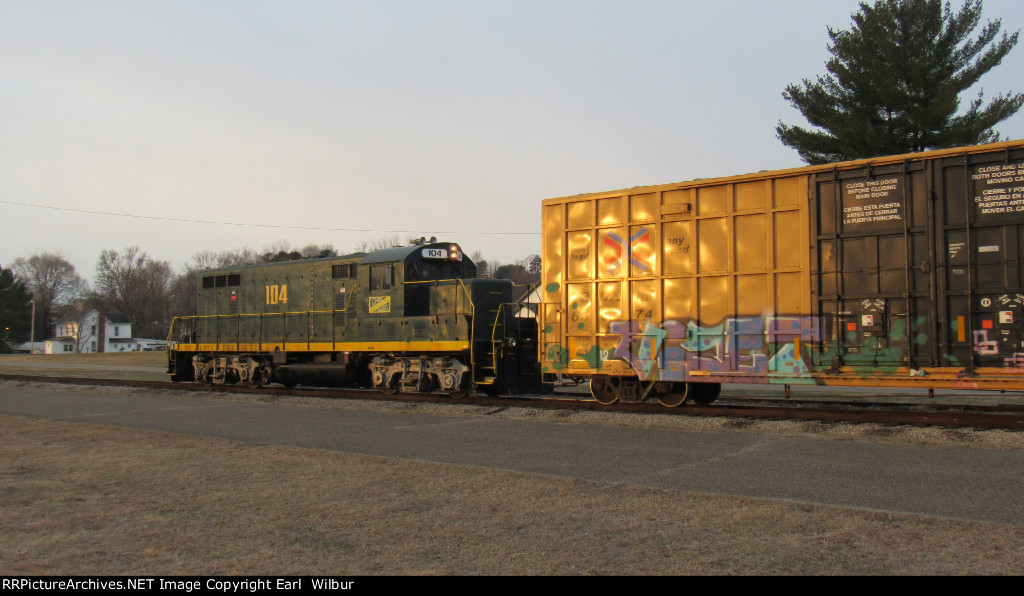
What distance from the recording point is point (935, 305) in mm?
10109

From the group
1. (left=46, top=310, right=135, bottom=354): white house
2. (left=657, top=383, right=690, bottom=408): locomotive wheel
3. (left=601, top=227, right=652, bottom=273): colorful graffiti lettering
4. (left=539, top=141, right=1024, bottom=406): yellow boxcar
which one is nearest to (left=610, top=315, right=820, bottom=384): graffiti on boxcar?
(left=539, top=141, right=1024, bottom=406): yellow boxcar

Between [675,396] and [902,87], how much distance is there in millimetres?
19574

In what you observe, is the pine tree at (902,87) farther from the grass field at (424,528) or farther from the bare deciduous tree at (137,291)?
the bare deciduous tree at (137,291)

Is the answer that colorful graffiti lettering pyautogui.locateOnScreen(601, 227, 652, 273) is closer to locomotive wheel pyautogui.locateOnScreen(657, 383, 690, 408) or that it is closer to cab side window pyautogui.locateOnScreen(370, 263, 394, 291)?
locomotive wheel pyautogui.locateOnScreen(657, 383, 690, 408)

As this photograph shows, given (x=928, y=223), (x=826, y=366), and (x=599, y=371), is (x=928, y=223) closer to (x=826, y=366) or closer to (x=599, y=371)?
(x=826, y=366)

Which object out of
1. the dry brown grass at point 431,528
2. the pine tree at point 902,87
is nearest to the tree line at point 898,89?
the pine tree at point 902,87

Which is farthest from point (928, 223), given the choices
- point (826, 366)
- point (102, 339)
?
point (102, 339)

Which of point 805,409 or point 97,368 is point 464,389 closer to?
point 805,409

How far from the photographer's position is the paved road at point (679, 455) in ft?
21.9

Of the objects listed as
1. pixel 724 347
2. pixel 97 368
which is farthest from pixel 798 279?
pixel 97 368

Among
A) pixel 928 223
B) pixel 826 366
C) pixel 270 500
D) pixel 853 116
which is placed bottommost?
pixel 270 500

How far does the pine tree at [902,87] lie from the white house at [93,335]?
105m
